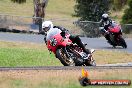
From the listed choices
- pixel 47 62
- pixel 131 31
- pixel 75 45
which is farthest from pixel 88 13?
pixel 75 45

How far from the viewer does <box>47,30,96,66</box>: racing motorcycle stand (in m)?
16.1

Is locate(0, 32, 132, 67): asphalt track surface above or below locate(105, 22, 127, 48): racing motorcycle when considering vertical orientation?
below

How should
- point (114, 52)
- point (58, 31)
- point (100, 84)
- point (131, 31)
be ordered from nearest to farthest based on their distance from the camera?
1. point (100, 84)
2. point (58, 31)
3. point (114, 52)
4. point (131, 31)

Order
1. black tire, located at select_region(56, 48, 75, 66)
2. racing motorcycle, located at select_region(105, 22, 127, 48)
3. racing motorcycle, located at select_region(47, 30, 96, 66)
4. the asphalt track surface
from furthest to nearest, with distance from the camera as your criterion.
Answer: the asphalt track surface
racing motorcycle, located at select_region(105, 22, 127, 48)
black tire, located at select_region(56, 48, 75, 66)
racing motorcycle, located at select_region(47, 30, 96, 66)

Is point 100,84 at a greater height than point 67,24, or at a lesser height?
greater

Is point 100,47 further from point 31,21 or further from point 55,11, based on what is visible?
point 55,11

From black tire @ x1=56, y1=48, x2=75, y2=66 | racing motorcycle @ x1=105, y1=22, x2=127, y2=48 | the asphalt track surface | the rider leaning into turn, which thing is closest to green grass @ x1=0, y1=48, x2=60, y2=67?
the rider leaning into turn

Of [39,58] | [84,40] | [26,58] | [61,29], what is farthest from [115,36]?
[61,29]

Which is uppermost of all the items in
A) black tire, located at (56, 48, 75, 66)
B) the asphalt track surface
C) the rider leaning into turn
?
the rider leaning into turn

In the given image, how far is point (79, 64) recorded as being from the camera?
16.4m

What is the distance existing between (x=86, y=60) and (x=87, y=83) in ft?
21.9

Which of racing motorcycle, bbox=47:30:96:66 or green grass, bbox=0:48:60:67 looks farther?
green grass, bbox=0:48:60:67

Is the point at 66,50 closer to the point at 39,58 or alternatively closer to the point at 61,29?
the point at 61,29

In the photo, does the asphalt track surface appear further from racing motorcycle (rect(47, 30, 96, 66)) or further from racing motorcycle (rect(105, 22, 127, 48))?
racing motorcycle (rect(47, 30, 96, 66))
